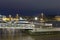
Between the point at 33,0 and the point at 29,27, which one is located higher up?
the point at 33,0

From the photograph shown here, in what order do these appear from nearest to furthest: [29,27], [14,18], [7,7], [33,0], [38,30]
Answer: [33,0]
[7,7]
[14,18]
[29,27]
[38,30]

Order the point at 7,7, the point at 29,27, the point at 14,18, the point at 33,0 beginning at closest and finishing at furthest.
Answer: the point at 33,0
the point at 7,7
the point at 14,18
the point at 29,27

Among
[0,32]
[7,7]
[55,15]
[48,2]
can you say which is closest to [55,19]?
[55,15]

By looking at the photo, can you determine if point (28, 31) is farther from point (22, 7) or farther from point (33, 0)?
point (33, 0)

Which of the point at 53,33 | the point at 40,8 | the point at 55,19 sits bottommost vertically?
the point at 53,33

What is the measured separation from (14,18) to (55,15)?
1153 millimetres

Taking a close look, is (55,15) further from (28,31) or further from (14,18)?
(28,31)

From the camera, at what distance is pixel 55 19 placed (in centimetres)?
421

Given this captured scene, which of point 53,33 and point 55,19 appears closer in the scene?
point 55,19

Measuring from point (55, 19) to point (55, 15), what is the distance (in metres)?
0.22

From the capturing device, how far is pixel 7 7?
160 inches

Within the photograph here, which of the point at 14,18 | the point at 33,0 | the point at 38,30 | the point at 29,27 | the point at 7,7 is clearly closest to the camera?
the point at 33,0

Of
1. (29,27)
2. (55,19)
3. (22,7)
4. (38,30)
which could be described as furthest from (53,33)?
(22,7)

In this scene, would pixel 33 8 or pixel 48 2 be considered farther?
pixel 33 8
